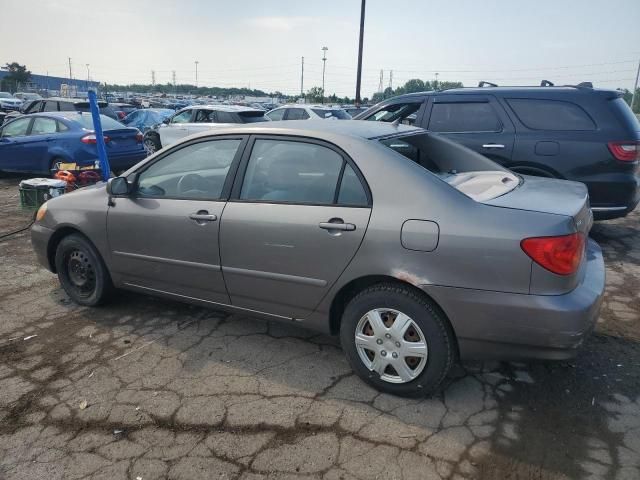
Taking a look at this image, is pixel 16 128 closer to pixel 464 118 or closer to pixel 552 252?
pixel 464 118

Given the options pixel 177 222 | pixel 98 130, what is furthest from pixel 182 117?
pixel 177 222

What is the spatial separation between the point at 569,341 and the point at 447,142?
1941 mm

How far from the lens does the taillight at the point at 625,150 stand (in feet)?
17.4

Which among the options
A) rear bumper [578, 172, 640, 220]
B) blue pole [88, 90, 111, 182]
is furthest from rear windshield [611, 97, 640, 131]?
blue pole [88, 90, 111, 182]

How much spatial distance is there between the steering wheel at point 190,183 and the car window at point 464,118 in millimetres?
3633

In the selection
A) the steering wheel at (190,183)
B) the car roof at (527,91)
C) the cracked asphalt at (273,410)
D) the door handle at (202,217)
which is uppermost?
the car roof at (527,91)

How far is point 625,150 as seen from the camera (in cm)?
530

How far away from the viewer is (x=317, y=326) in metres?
3.17

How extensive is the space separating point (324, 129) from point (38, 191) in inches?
237

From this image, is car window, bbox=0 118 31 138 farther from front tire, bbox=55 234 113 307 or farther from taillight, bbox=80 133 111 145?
front tire, bbox=55 234 113 307

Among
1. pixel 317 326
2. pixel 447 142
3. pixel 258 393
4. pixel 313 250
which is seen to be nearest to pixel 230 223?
pixel 313 250

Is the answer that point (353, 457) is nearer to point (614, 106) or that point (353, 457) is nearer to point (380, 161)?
point (380, 161)

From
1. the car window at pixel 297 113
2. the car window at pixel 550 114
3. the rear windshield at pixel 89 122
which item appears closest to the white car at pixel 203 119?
the car window at pixel 297 113

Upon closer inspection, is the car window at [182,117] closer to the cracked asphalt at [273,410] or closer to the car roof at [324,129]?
the cracked asphalt at [273,410]
